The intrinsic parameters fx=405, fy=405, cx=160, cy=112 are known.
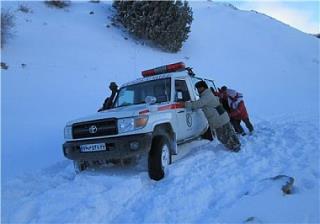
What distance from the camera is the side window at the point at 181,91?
7.84m

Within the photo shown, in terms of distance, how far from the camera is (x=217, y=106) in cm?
843

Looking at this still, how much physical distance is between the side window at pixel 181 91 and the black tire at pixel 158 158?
1256 mm

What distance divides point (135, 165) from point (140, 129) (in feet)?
3.48

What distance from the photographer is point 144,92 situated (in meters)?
7.99

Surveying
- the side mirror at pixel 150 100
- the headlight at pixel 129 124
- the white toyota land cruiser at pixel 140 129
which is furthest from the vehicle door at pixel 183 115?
the headlight at pixel 129 124

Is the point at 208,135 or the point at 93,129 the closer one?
the point at 93,129

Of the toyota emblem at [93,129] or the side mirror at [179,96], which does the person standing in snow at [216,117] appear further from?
the toyota emblem at [93,129]

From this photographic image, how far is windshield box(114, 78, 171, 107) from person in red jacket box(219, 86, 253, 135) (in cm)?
313

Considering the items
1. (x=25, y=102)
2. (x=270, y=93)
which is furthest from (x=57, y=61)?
(x=270, y=93)

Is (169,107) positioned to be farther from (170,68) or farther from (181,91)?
(170,68)

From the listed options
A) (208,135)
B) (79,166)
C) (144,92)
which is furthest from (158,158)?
(208,135)

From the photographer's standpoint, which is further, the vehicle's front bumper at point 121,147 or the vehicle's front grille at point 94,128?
the vehicle's front grille at point 94,128

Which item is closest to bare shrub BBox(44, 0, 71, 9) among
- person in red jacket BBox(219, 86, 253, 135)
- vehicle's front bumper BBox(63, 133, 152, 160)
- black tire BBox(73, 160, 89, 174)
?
person in red jacket BBox(219, 86, 253, 135)

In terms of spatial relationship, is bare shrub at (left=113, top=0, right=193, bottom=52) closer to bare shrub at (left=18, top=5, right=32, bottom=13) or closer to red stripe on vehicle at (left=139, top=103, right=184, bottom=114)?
bare shrub at (left=18, top=5, right=32, bottom=13)
